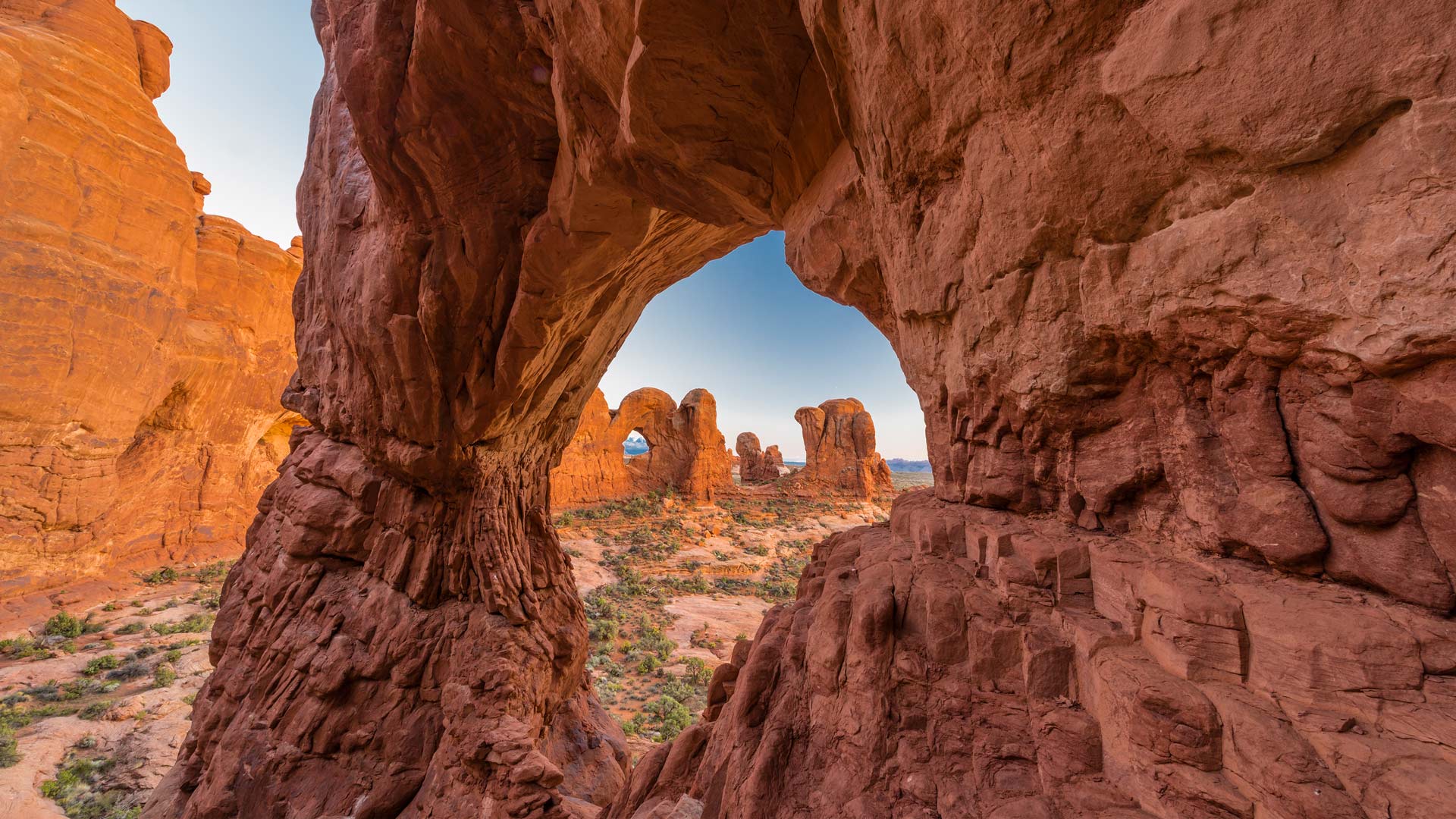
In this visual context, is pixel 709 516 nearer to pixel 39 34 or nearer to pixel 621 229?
pixel 621 229

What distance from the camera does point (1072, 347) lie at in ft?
6.70

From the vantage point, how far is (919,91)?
2.23 m

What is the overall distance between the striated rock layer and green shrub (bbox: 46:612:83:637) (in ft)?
50.2

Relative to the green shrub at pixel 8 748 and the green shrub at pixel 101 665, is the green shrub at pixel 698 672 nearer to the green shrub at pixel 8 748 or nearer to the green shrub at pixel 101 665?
the green shrub at pixel 8 748

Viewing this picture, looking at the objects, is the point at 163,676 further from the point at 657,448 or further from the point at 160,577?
the point at 657,448

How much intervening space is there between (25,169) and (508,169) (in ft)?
59.5

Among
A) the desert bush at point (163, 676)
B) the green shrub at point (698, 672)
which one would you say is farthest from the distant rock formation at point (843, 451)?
the desert bush at point (163, 676)

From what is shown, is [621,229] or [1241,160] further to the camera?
[621,229]

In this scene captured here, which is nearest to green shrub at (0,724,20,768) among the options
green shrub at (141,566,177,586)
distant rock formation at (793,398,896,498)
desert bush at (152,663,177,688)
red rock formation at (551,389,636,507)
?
desert bush at (152,663,177,688)

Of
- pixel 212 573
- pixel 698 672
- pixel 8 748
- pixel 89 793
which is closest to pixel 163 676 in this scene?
pixel 8 748

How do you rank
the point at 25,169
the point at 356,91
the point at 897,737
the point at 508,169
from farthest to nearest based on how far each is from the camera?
the point at 25,169, the point at 508,169, the point at 356,91, the point at 897,737

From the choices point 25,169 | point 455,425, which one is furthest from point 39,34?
point 455,425

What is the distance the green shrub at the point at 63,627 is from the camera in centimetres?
1233

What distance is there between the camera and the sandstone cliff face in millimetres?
13008
